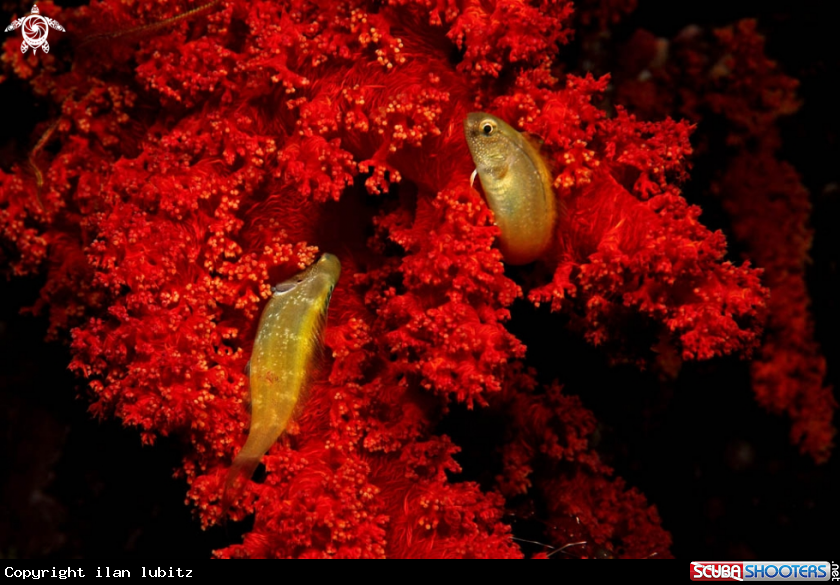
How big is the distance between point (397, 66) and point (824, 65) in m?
2.87

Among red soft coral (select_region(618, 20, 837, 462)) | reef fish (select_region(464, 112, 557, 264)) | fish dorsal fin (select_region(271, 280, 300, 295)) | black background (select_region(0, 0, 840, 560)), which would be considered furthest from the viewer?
red soft coral (select_region(618, 20, 837, 462))

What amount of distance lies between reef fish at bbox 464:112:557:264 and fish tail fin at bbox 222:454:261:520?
1.34 metres

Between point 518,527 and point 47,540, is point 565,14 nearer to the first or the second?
point 518,527

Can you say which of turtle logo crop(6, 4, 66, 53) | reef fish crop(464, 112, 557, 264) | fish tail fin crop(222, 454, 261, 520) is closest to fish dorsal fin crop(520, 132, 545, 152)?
reef fish crop(464, 112, 557, 264)

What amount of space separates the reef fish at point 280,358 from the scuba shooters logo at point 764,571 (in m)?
1.97

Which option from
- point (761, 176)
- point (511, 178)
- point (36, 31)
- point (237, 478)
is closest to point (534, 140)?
point (511, 178)

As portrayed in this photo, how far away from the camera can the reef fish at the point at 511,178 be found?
2275 mm

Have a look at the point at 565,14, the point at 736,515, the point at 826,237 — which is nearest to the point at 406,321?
the point at 565,14

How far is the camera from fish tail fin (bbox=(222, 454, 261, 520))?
7.47 ft

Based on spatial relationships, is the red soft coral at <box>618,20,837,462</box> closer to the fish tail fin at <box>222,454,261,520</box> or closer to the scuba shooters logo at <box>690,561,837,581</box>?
the scuba shooters logo at <box>690,561,837,581</box>

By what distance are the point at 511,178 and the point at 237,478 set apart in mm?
1589

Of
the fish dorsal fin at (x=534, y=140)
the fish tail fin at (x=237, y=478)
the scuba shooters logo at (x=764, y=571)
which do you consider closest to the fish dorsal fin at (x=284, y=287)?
the fish tail fin at (x=237, y=478)

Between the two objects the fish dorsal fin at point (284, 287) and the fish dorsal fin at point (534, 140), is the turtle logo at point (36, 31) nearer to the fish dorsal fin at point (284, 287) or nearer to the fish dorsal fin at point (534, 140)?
the fish dorsal fin at point (284, 287)

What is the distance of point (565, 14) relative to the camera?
238cm
